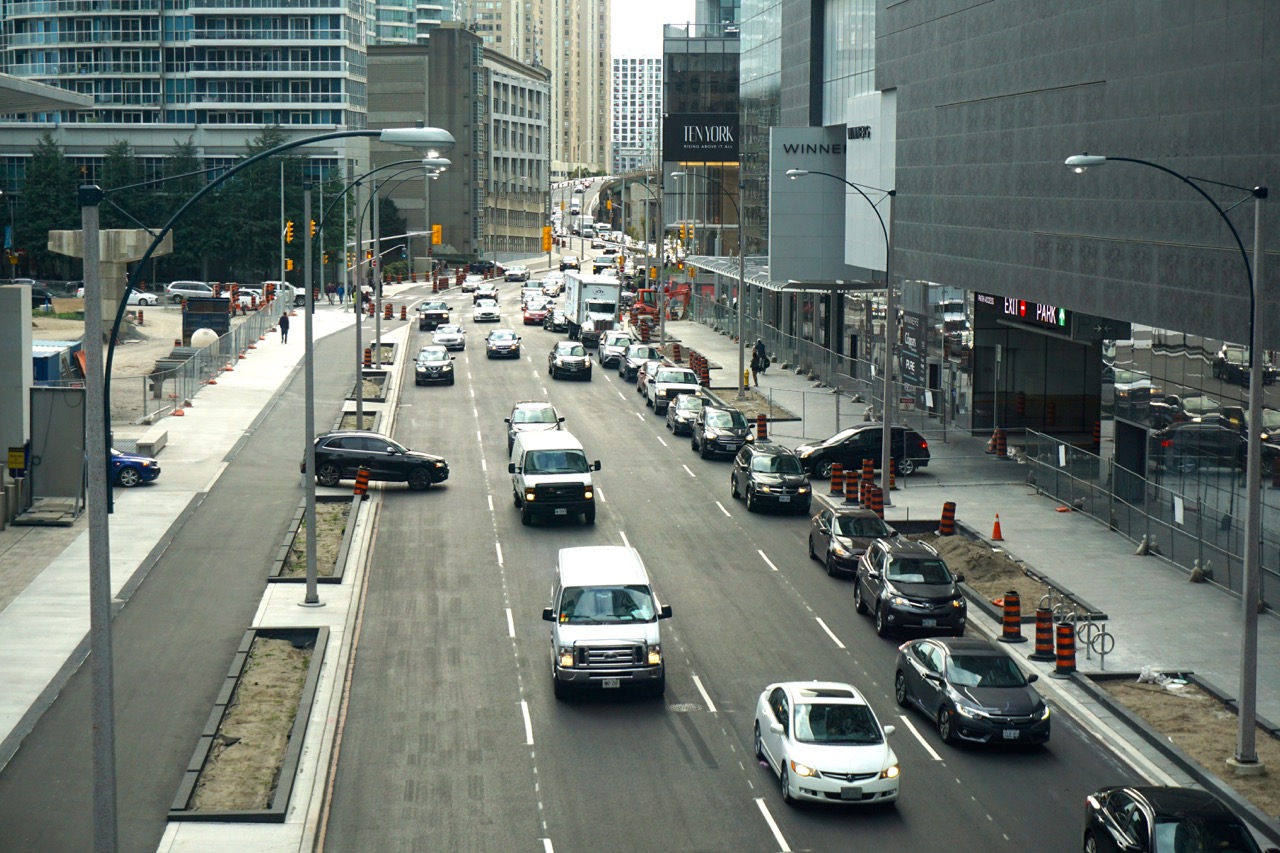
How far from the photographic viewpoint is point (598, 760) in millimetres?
21609

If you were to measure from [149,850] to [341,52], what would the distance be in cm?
13548

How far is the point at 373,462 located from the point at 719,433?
11.5m

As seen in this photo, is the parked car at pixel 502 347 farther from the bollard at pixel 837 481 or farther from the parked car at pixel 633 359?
the bollard at pixel 837 481

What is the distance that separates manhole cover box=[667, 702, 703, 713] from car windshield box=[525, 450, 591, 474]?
47.6ft

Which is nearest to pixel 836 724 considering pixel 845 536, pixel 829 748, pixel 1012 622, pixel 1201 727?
pixel 829 748

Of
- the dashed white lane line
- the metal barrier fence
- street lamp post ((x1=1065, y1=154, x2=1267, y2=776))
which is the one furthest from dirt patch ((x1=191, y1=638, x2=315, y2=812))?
the metal barrier fence

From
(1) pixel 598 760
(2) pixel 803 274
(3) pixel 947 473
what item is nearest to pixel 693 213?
(2) pixel 803 274

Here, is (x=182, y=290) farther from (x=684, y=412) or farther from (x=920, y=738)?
(x=920, y=738)

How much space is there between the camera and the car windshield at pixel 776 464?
133 feet

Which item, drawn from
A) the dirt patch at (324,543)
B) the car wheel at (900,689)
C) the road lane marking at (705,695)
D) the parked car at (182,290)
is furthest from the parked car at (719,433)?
the parked car at (182,290)

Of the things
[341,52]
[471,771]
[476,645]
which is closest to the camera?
[471,771]

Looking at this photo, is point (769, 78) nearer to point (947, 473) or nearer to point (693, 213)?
point (693, 213)

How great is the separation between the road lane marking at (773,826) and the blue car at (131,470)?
2772cm

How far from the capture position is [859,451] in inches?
1810
